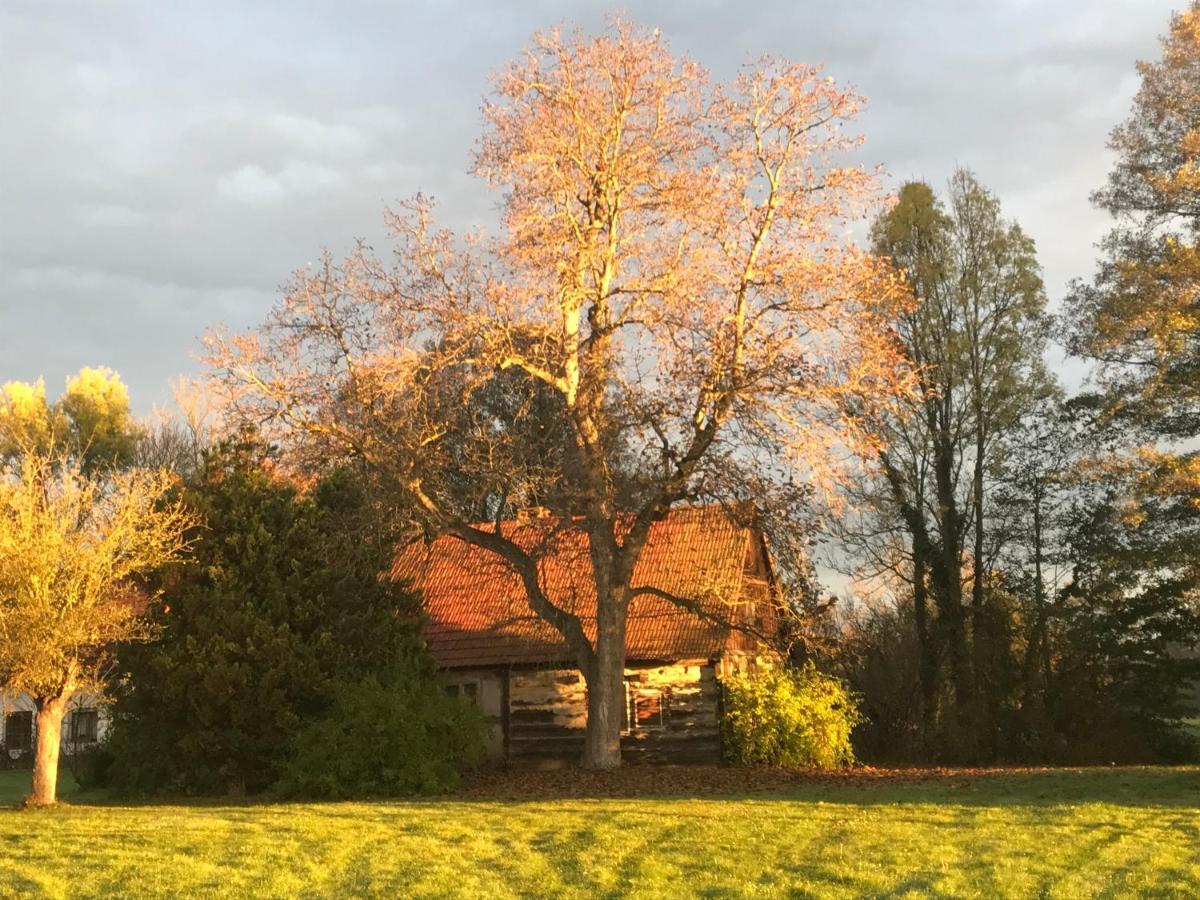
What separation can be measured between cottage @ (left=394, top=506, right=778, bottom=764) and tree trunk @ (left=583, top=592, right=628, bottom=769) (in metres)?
1.92

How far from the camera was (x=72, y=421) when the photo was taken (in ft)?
178

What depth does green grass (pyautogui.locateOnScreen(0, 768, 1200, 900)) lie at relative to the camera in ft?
38.7

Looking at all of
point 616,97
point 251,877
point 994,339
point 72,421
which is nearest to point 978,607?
point 994,339

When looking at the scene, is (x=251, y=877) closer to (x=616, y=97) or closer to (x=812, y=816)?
(x=812, y=816)

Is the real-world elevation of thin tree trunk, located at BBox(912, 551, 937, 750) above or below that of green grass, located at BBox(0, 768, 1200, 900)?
above

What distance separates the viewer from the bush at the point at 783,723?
27.8 meters

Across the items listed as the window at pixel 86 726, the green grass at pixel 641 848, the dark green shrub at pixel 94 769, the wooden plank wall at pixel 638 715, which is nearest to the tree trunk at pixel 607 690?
the wooden plank wall at pixel 638 715

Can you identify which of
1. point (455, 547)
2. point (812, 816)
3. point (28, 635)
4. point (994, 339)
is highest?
point (994, 339)

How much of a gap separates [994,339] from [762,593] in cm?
1528

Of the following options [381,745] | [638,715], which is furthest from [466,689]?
[381,745]

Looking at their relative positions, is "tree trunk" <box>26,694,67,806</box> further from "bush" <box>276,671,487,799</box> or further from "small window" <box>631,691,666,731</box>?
"small window" <box>631,691,666,731</box>

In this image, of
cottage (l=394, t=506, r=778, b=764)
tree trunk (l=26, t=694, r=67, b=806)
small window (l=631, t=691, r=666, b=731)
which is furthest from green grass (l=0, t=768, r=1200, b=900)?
small window (l=631, t=691, r=666, b=731)

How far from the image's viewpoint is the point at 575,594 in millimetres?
27094

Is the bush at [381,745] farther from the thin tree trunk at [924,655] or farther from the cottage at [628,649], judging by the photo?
the thin tree trunk at [924,655]
